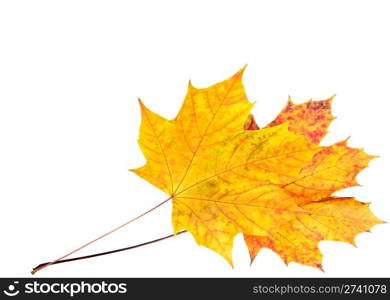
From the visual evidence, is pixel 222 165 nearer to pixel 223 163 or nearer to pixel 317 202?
pixel 223 163

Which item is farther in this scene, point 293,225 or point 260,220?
point 293,225

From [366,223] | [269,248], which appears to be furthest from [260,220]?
[366,223]

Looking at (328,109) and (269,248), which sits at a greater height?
(328,109)

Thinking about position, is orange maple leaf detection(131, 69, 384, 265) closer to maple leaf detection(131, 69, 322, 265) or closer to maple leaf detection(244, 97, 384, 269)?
maple leaf detection(131, 69, 322, 265)

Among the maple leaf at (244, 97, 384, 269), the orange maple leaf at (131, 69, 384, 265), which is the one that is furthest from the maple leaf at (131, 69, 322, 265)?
the maple leaf at (244, 97, 384, 269)

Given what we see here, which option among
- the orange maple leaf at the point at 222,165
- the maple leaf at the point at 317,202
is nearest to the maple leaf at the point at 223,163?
the orange maple leaf at the point at 222,165

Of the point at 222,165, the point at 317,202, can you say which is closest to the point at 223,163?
the point at 222,165

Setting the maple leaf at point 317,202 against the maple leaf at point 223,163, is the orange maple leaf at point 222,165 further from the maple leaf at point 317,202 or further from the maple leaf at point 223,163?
the maple leaf at point 317,202

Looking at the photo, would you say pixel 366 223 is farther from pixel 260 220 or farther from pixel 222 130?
pixel 222 130
